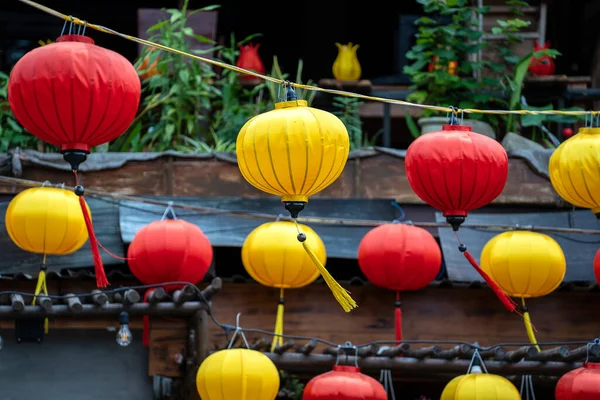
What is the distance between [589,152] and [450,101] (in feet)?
14.4

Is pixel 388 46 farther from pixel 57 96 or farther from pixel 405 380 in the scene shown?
pixel 57 96

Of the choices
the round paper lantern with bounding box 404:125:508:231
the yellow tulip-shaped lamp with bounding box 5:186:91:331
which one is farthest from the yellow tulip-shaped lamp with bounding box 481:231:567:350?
the yellow tulip-shaped lamp with bounding box 5:186:91:331

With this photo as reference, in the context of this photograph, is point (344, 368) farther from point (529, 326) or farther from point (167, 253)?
A: point (529, 326)

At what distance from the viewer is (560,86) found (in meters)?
13.3

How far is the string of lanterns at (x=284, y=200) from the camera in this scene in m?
7.57

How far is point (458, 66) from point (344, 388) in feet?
16.4

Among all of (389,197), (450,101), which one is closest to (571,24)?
(450,101)

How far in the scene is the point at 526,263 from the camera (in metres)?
10.3

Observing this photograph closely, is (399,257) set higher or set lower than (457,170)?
lower

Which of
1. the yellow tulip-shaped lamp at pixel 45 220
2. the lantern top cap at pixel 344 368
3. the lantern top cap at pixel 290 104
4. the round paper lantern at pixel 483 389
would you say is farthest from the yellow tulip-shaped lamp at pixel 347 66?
the lantern top cap at pixel 290 104

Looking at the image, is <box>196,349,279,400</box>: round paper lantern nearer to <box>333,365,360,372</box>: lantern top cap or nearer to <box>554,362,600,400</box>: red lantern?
<box>333,365,360,372</box>: lantern top cap

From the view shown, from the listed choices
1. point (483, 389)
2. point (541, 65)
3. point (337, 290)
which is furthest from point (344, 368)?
point (541, 65)

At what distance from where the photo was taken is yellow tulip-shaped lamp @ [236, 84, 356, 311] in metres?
7.51

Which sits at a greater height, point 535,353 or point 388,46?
point 388,46
